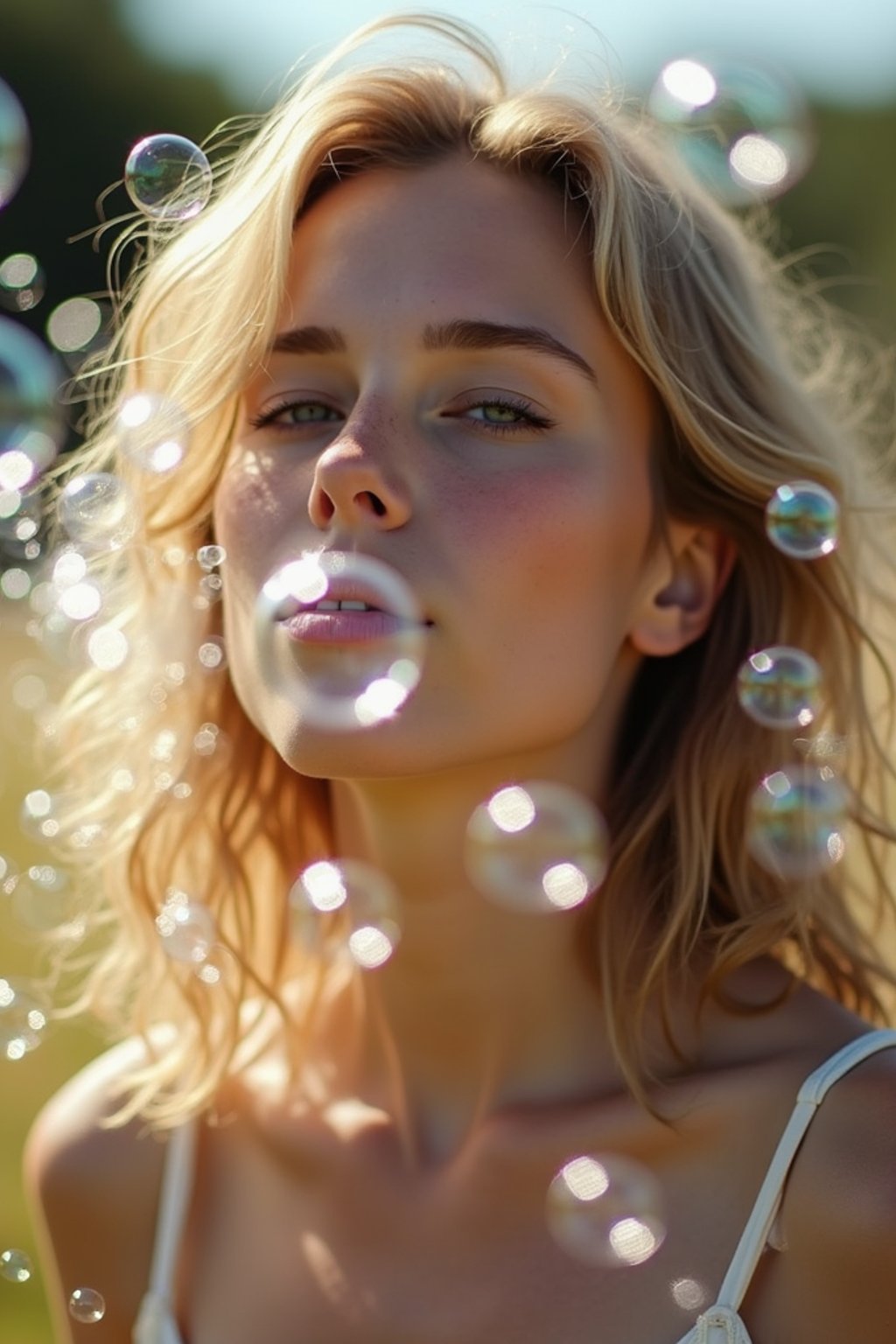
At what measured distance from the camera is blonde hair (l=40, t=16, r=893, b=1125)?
7.77 ft

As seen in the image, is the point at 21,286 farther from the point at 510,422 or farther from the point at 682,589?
the point at 682,589

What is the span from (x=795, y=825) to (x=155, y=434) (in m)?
1.08

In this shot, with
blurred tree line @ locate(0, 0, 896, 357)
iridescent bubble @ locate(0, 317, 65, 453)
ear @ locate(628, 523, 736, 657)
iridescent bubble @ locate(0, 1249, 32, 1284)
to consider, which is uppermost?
blurred tree line @ locate(0, 0, 896, 357)

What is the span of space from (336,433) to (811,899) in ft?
3.08

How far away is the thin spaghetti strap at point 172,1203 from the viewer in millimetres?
2471

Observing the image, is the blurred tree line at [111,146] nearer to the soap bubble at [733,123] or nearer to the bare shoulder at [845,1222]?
the soap bubble at [733,123]

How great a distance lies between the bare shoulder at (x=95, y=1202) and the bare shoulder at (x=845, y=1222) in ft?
3.23

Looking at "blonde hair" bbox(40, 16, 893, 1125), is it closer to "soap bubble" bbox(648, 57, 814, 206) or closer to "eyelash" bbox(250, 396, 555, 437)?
"soap bubble" bbox(648, 57, 814, 206)

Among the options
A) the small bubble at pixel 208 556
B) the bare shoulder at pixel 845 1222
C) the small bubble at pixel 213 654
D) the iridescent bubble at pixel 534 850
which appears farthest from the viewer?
the small bubble at pixel 213 654

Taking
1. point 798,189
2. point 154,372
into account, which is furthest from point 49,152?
point 154,372

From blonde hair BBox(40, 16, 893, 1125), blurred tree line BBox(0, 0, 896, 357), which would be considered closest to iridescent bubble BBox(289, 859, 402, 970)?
blonde hair BBox(40, 16, 893, 1125)

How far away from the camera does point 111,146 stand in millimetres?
23703

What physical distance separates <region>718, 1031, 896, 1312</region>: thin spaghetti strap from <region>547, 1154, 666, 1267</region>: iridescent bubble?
0.12 meters

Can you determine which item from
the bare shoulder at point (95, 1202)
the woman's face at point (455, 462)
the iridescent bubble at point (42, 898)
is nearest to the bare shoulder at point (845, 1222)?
the woman's face at point (455, 462)
